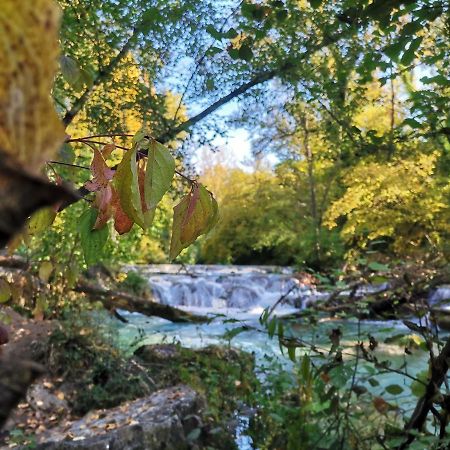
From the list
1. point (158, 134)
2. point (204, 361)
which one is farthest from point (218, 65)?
point (204, 361)

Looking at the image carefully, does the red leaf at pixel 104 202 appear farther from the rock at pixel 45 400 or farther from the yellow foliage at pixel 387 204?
the yellow foliage at pixel 387 204

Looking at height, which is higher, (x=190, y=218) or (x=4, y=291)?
(x=190, y=218)

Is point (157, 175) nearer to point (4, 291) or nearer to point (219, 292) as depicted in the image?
point (4, 291)

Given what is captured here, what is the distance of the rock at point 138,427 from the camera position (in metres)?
3.63

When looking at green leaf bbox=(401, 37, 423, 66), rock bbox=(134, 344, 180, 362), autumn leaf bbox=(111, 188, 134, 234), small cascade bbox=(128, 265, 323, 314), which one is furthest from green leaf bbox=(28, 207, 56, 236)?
small cascade bbox=(128, 265, 323, 314)

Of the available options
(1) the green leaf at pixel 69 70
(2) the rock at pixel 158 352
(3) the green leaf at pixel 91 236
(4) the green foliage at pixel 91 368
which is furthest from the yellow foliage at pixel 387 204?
(3) the green leaf at pixel 91 236

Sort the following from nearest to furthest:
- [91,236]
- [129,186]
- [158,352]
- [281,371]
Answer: [129,186], [91,236], [281,371], [158,352]

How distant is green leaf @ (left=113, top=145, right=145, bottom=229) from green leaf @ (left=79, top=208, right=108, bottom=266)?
223mm

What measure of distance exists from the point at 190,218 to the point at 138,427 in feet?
11.8

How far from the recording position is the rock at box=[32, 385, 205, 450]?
3633 millimetres

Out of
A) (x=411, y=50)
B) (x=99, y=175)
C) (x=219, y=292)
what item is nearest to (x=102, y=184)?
(x=99, y=175)

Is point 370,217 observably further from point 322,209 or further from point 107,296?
point 107,296

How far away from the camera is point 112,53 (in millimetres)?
3123

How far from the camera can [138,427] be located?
152 inches
